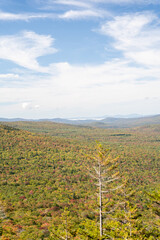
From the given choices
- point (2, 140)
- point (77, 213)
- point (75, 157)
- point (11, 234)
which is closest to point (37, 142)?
point (2, 140)

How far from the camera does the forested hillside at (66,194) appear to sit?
807 inches

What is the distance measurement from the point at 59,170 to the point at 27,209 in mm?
27053

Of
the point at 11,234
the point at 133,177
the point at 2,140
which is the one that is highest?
the point at 2,140

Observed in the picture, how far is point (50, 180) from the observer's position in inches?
2174

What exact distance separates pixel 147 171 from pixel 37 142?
Result: 5316 centimetres

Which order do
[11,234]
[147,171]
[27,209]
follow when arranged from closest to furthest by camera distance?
1. [11,234]
2. [27,209]
3. [147,171]

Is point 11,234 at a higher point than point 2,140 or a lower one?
lower

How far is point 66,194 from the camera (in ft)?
157

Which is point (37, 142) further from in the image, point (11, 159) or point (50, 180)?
point (50, 180)

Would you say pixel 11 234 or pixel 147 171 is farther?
pixel 147 171

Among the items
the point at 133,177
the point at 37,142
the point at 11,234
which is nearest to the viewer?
the point at 11,234

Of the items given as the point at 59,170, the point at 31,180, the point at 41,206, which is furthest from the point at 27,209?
the point at 59,170

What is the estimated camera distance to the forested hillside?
2050 cm

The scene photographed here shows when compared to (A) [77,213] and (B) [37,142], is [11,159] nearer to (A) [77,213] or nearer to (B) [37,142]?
(B) [37,142]
